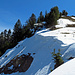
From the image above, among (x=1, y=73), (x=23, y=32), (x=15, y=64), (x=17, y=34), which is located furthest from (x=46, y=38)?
(x=17, y=34)

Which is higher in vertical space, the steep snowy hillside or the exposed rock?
the steep snowy hillside

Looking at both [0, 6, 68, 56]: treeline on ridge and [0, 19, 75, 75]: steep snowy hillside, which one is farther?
[0, 6, 68, 56]: treeline on ridge

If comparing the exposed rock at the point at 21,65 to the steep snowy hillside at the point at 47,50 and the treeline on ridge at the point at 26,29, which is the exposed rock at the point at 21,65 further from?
the treeline on ridge at the point at 26,29

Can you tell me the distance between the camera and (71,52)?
7.97m

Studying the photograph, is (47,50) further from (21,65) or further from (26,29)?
(26,29)

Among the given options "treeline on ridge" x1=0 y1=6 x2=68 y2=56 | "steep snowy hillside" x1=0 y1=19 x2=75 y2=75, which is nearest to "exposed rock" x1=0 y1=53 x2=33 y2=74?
"steep snowy hillside" x1=0 y1=19 x2=75 y2=75

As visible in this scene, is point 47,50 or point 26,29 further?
point 26,29

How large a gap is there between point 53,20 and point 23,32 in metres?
17.6

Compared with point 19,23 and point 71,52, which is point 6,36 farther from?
point 71,52

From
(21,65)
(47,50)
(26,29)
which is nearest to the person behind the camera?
(47,50)

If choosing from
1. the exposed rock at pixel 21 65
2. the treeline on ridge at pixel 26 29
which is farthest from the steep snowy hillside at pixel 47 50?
the treeline on ridge at pixel 26 29

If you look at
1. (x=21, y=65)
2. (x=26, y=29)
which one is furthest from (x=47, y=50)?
(x=26, y=29)

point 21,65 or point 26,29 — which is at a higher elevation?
point 26,29

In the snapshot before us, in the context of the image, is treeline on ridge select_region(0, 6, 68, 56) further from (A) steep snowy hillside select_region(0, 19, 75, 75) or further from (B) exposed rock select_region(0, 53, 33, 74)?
(B) exposed rock select_region(0, 53, 33, 74)
